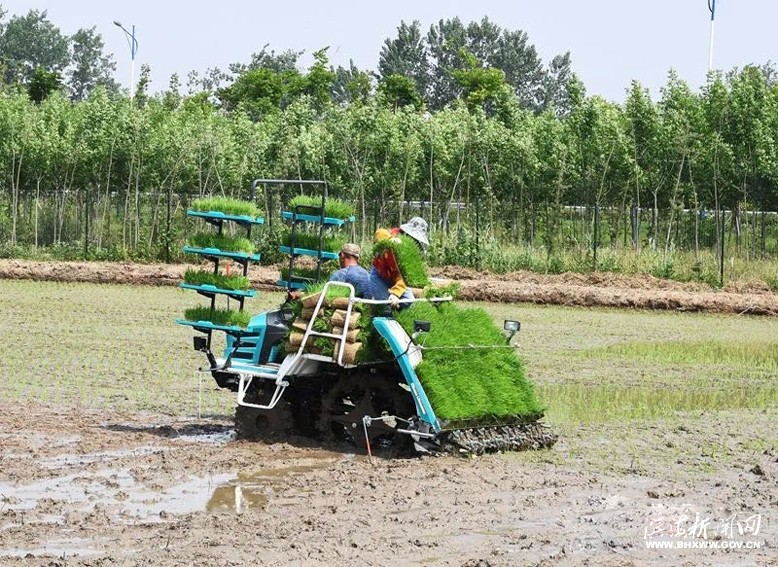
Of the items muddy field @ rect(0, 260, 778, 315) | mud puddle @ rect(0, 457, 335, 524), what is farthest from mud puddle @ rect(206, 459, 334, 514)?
muddy field @ rect(0, 260, 778, 315)

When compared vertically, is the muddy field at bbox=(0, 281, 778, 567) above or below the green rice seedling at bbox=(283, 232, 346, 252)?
below

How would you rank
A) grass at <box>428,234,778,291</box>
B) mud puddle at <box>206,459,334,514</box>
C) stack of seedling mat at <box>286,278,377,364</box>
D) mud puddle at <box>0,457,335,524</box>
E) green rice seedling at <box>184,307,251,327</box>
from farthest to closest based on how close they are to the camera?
grass at <box>428,234,778,291</box>
green rice seedling at <box>184,307,251,327</box>
stack of seedling mat at <box>286,278,377,364</box>
mud puddle at <box>206,459,334,514</box>
mud puddle at <box>0,457,335,524</box>

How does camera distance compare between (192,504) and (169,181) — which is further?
(169,181)

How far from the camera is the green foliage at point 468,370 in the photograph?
11523 mm

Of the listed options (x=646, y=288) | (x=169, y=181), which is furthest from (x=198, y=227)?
(x=646, y=288)

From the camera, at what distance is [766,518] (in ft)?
30.2

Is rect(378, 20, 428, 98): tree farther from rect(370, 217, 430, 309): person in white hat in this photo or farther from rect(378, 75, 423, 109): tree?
rect(370, 217, 430, 309): person in white hat

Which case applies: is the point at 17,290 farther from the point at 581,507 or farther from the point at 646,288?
the point at 581,507

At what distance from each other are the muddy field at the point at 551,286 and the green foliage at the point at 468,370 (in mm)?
18077

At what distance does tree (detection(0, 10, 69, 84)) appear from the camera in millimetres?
118375

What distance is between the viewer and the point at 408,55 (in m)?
109

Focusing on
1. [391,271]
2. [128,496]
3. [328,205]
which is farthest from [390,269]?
[128,496]

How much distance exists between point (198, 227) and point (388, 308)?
2862 centimetres

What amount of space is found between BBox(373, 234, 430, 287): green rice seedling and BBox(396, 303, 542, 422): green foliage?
0.76 ft
